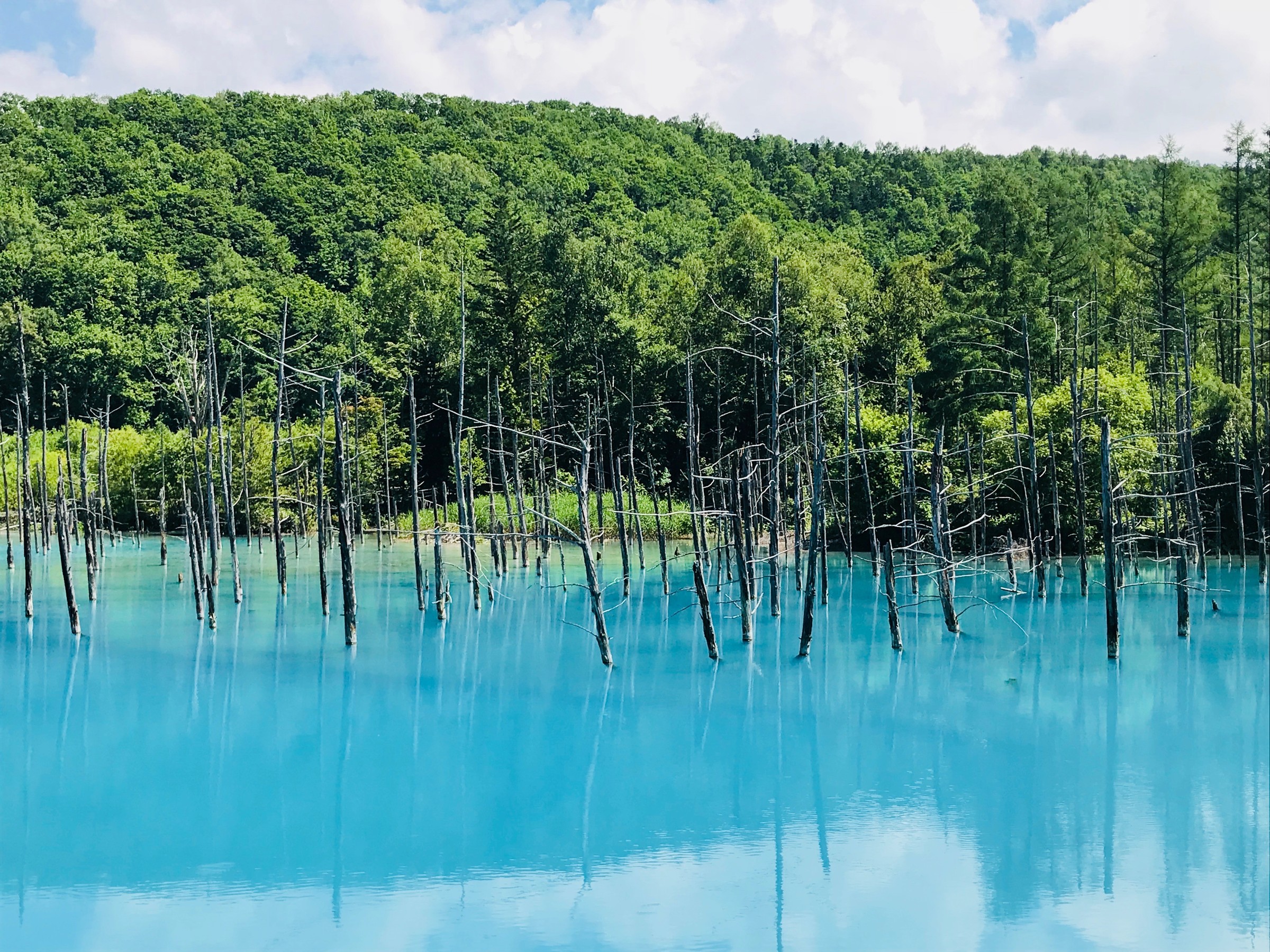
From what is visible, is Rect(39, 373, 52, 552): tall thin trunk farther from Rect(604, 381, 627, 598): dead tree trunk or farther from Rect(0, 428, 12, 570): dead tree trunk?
Rect(604, 381, 627, 598): dead tree trunk

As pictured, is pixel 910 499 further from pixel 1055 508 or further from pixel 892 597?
pixel 892 597

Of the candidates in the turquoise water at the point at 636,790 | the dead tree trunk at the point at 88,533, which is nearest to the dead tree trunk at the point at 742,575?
the turquoise water at the point at 636,790

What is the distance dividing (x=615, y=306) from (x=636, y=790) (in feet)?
99.8

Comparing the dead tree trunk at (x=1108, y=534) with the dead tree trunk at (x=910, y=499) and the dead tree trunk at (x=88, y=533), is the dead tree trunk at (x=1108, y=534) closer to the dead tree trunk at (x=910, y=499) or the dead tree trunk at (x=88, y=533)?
the dead tree trunk at (x=910, y=499)

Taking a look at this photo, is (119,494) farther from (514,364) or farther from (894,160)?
(894,160)

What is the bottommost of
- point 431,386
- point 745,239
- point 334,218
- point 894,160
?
point 431,386

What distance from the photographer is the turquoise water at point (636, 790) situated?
994 cm

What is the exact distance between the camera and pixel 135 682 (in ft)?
62.2

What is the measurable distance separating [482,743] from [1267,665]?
13588 millimetres

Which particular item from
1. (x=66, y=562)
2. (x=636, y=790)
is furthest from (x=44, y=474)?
(x=636, y=790)

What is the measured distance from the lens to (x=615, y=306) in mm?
42250

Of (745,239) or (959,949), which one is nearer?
(959,949)

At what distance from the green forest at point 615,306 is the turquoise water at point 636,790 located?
12.3ft

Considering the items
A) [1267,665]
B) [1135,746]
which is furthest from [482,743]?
[1267,665]
